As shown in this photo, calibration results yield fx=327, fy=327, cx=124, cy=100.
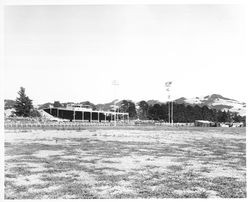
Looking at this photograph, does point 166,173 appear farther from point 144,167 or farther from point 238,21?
point 238,21

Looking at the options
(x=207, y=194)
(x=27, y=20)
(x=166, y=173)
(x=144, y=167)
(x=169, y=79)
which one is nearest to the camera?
(x=207, y=194)

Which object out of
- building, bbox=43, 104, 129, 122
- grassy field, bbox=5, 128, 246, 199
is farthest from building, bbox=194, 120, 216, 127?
grassy field, bbox=5, 128, 246, 199

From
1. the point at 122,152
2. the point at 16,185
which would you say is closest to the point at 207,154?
the point at 122,152

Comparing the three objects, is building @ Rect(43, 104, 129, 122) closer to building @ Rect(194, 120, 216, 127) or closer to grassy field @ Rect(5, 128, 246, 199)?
building @ Rect(194, 120, 216, 127)

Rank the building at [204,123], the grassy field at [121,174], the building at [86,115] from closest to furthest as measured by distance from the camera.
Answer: the grassy field at [121,174] < the building at [204,123] < the building at [86,115]

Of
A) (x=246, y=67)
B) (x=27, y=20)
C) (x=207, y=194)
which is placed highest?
(x=27, y=20)

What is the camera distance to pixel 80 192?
8969mm

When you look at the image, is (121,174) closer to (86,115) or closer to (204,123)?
(204,123)

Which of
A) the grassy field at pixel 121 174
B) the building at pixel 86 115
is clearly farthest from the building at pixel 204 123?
the grassy field at pixel 121 174

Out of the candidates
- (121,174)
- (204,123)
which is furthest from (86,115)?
(121,174)

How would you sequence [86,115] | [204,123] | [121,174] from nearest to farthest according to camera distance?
[121,174] < [204,123] < [86,115]

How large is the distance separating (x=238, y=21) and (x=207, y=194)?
822 cm

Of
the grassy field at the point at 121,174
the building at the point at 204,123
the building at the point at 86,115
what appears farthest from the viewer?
the building at the point at 86,115

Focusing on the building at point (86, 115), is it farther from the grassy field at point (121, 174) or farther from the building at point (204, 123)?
the grassy field at point (121, 174)
